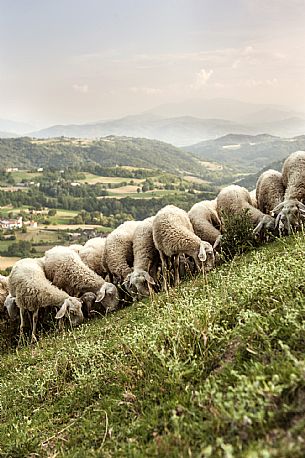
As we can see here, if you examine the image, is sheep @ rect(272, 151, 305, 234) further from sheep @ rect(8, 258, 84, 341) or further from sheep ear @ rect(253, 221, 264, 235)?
sheep @ rect(8, 258, 84, 341)

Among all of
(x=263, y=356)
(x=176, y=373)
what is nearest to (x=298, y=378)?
(x=263, y=356)

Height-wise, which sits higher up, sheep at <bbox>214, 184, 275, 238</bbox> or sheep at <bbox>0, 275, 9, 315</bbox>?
sheep at <bbox>214, 184, 275, 238</bbox>

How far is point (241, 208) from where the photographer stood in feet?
42.3

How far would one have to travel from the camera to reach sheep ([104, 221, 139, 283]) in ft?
40.3

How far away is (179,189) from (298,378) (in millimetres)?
115016

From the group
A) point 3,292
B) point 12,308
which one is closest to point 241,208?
point 12,308

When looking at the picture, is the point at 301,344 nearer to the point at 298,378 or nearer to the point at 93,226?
the point at 298,378

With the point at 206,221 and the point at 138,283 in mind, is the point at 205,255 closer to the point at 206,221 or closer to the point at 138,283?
the point at 138,283

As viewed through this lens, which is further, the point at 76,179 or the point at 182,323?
the point at 76,179

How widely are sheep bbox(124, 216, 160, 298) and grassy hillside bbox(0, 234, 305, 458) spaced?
4.66 metres

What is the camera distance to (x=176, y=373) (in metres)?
4.02

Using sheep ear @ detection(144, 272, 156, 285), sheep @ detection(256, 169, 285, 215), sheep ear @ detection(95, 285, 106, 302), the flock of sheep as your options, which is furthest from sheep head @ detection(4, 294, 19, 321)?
sheep @ detection(256, 169, 285, 215)

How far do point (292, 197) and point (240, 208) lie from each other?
1624 millimetres

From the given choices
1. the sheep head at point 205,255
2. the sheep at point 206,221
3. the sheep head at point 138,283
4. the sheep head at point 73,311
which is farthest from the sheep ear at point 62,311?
the sheep at point 206,221
